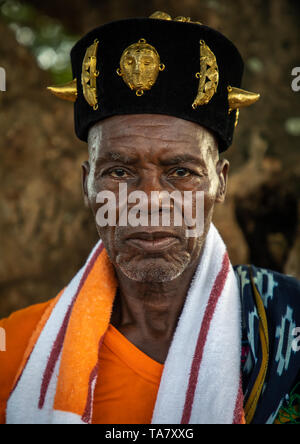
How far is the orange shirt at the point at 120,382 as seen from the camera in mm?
1610

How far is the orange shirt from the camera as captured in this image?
1610mm

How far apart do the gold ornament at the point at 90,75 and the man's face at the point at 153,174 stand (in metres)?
0.11

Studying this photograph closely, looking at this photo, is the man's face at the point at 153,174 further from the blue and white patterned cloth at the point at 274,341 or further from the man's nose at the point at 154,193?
the blue and white patterned cloth at the point at 274,341

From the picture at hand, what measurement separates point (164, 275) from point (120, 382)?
47 cm
